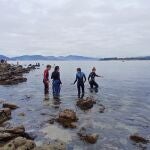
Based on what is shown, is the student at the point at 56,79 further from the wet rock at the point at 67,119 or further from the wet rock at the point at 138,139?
the wet rock at the point at 138,139

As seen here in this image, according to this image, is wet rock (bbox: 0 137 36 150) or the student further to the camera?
the student

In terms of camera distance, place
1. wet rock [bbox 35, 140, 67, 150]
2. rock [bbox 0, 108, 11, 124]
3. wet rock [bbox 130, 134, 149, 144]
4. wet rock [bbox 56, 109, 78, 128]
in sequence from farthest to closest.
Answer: rock [bbox 0, 108, 11, 124] < wet rock [bbox 56, 109, 78, 128] < wet rock [bbox 130, 134, 149, 144] < wet rock [bbox 35, 140, 67, 150]

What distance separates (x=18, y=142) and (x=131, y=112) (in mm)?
12268

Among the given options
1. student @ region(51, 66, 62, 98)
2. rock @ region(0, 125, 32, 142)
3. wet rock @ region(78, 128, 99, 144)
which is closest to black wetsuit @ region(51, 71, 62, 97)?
student @ region(51, 66, 62, 98)

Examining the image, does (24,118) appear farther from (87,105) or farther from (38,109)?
(87,105)

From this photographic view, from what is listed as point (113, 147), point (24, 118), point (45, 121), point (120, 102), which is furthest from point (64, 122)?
point (120, 102)

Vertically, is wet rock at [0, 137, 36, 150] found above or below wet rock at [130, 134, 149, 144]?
above

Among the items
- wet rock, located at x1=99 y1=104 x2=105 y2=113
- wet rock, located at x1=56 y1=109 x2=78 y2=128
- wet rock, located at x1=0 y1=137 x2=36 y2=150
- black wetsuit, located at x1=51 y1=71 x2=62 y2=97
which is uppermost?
black wetsuit, located at x1=51 y1=71 x2=62 y2=97

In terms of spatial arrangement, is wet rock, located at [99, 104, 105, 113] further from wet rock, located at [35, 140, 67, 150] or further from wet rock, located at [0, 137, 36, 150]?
wet rock, located at [0, 137, 36, 150]

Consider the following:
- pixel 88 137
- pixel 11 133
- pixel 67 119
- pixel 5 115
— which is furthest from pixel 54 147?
pixel 5 115

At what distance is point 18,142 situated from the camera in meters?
14.6

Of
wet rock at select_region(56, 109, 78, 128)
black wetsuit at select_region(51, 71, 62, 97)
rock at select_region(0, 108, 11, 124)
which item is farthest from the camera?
black wetsuit at select_region(51, 71, 62, 97)

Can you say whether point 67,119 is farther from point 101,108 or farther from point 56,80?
point 56,80

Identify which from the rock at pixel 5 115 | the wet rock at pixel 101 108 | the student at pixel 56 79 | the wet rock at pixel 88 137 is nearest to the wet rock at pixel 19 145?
the wet rock at pixel 88 137
